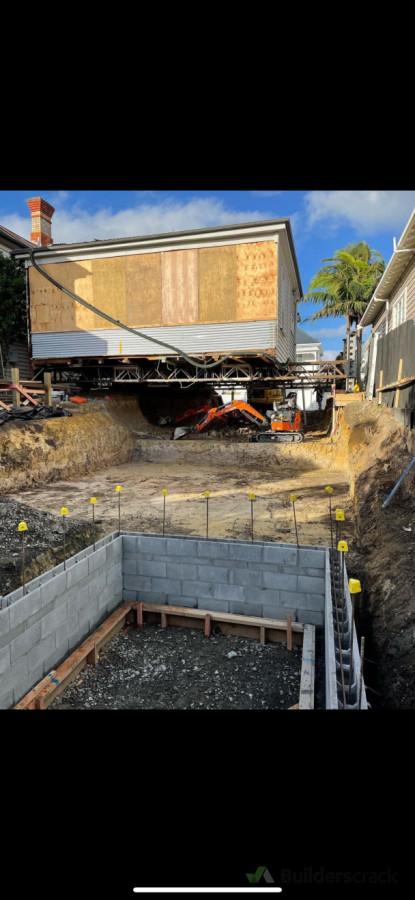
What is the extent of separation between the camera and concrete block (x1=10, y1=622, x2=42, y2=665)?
551cm

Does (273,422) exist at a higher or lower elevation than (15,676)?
higher

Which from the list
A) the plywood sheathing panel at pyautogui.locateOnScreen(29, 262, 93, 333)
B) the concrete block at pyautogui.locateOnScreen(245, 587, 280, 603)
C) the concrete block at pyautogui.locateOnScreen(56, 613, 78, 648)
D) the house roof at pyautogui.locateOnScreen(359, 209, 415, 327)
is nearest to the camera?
the concrete block at pyautogui.locateOnScreen(56, 613, 78, 648)

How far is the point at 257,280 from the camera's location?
1454 cm

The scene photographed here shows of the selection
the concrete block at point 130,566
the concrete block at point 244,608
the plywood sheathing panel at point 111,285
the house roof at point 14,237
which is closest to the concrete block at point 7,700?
the concrete block at point 130,566

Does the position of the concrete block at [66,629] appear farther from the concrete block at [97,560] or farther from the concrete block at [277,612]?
the concrete block at [277,612]

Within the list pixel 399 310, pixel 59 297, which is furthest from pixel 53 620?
pixel 59 297

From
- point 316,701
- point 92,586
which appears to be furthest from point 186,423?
point 316,701

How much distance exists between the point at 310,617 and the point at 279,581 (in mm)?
737

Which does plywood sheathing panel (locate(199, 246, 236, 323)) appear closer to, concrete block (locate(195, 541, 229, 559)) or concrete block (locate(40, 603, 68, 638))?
concrete block (locate(195, 541, 229, 559))

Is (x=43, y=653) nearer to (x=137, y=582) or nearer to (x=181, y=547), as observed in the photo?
(x=137, y=582)

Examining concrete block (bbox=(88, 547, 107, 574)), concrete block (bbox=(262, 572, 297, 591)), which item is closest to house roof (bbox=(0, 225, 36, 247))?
concrete block (bbox=(88, 547, 107, 574))

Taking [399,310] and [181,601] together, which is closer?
[181,601]

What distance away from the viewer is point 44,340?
1734 cm
